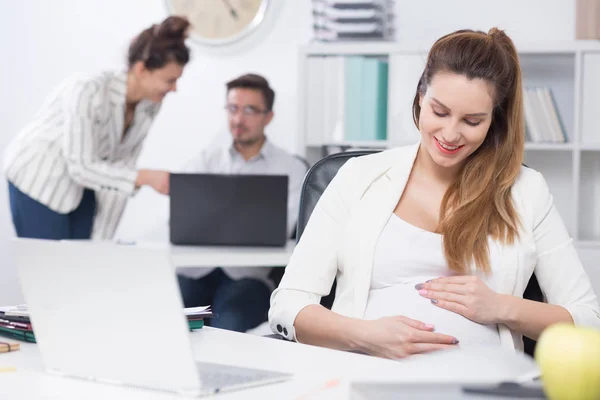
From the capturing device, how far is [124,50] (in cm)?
401

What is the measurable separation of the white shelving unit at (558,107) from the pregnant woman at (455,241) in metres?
1.76

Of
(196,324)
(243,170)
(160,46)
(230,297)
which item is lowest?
(230,297)

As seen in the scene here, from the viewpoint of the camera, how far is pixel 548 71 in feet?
12.0

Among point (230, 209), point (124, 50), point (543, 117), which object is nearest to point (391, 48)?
point (543, 117)

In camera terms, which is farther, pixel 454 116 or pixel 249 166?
pixel 249 166

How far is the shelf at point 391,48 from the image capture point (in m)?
3.43

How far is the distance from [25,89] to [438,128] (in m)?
3.00

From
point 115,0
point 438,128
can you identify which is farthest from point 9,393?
point 115,0

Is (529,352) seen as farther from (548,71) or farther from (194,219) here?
(548,71)

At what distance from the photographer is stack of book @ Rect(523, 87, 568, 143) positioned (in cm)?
346

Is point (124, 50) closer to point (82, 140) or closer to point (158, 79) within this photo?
point (158, 79)

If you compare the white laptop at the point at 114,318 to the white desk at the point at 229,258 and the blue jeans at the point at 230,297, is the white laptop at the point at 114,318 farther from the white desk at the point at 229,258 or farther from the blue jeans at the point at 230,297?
the blue jeans at the point at 230,297

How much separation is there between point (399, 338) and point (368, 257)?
0.77 ft

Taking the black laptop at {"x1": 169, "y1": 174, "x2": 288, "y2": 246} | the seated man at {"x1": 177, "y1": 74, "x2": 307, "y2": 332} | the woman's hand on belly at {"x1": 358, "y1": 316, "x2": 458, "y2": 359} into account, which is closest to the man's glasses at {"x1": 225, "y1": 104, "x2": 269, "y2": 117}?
the seated man at {"x1": 177, "y1": 74, "x2": 307, "y2": 332}
